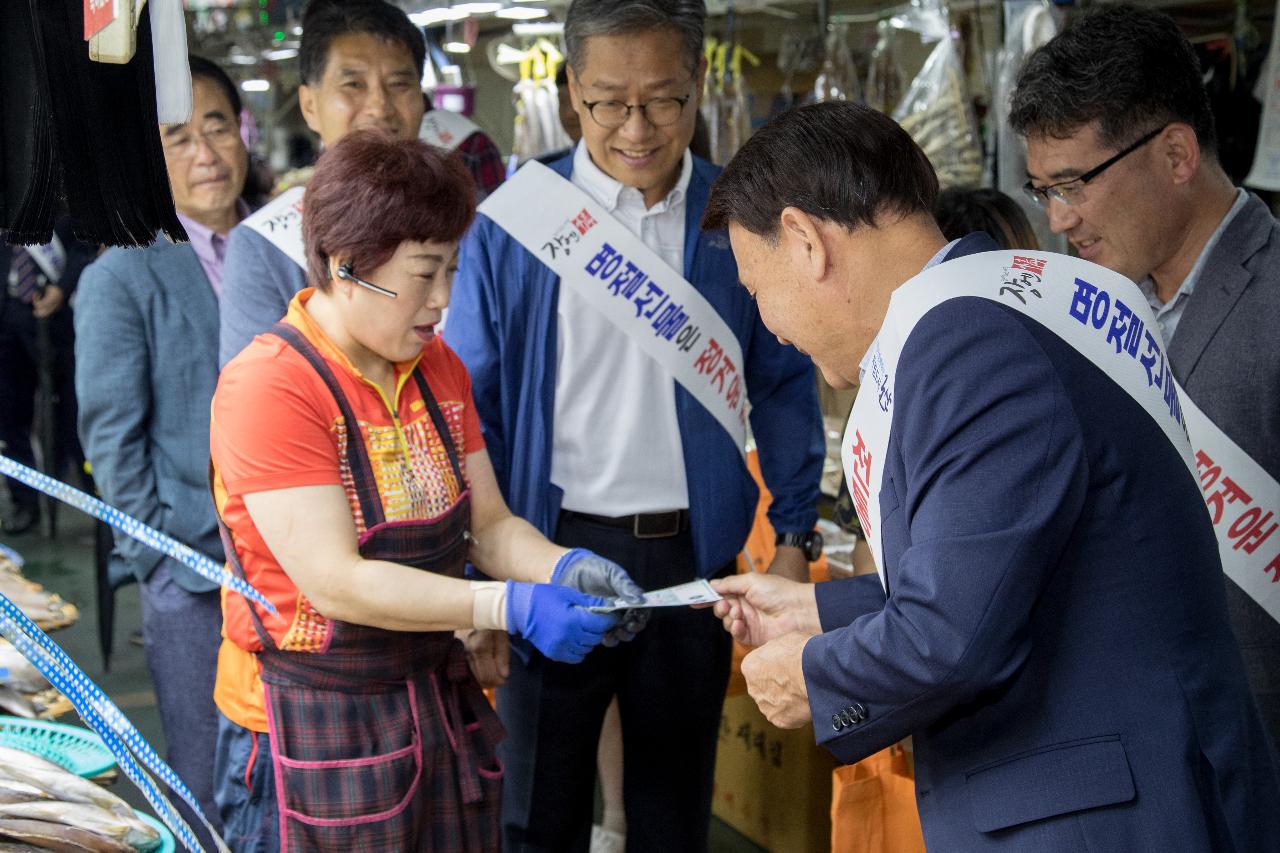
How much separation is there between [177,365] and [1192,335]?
2.06 meters

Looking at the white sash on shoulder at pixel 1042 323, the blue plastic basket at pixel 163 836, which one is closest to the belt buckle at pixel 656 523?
the white sash on shoulder at pixel 1042 323

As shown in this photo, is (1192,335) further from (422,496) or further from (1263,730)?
(422,496)

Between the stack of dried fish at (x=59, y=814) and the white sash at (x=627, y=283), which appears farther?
the white sash at (x=627, y=283)

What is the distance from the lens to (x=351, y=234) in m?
2.09

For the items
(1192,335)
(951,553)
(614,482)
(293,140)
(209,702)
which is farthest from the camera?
(293,140)

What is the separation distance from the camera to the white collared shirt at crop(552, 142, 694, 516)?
8.74 feet

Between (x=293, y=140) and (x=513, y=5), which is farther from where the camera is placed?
(x=293, y=140)

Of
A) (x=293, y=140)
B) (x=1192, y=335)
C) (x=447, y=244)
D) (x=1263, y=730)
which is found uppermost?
Result: (x=447, y=244)

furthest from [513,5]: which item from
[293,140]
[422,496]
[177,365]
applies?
[293,140]

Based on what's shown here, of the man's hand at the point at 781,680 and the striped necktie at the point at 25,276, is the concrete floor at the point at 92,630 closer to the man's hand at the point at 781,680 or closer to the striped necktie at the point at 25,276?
the striped necktie at the point at 25,276

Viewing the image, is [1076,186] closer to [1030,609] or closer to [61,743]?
[1030,609]

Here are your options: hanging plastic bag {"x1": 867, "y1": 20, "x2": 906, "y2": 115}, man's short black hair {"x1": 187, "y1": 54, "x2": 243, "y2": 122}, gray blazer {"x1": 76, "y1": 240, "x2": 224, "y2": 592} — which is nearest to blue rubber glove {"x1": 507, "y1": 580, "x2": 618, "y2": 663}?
gray blazer {"x1": 76, "y1": 240, "x2": 224, "y2": 592}

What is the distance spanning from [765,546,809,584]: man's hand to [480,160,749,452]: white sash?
250mm

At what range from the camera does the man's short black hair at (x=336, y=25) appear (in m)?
3.08
